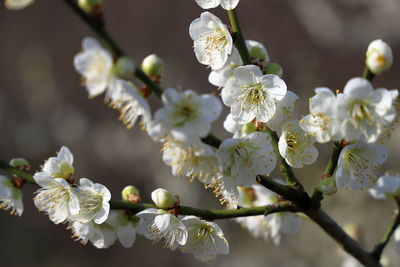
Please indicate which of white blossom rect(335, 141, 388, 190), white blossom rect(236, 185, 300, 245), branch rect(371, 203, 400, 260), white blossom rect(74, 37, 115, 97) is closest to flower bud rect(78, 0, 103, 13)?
white blossom rect(74, 37, 115, 97)

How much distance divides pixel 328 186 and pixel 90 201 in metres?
0.62

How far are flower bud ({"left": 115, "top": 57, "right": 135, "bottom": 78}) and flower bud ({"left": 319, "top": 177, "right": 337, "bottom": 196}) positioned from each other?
1.90ft

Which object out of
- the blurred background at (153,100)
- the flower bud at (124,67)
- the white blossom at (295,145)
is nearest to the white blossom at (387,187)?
the white blossom at (295,145)

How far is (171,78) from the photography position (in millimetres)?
5902

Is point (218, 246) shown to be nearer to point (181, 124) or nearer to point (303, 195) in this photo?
point (303, 195)

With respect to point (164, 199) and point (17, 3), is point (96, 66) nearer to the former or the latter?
point (17, 3)

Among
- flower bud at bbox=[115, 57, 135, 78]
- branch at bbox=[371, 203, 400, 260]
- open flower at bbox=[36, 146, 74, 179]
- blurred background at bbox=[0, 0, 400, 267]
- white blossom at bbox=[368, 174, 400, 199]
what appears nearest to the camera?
flower bud at bbox=[115, 57, 135, 78]

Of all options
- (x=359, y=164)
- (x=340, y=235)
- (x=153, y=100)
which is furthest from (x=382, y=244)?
(x=153, y=100)

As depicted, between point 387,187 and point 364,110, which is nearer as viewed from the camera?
point 364,110

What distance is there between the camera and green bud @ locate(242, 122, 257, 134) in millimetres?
1240

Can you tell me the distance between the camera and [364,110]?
3.53 ft

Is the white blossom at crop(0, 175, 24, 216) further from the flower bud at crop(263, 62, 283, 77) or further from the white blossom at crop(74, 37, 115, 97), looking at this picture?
the flower bud at crop(263, 62, 283, 77)

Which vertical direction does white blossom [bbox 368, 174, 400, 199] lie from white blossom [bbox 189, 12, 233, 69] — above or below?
below

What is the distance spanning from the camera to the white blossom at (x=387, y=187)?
156 cm
